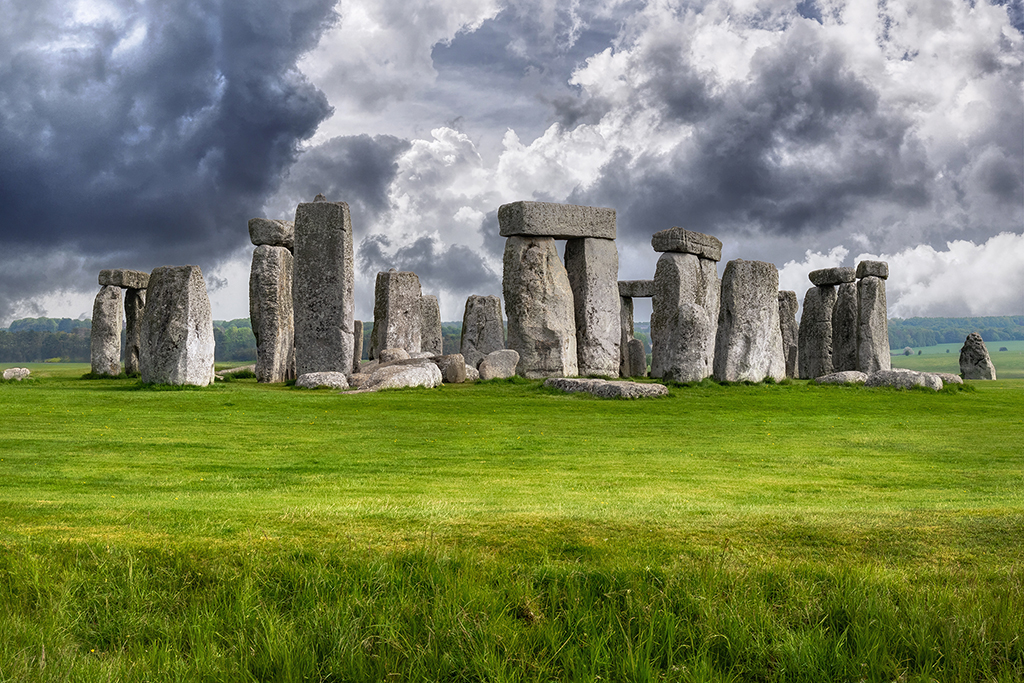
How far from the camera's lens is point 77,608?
15.6ft

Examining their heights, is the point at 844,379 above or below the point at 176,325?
below

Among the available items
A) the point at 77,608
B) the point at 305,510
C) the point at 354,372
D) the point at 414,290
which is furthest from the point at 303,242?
the point at 77,608

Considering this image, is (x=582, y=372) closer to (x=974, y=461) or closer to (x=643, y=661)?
(x=974, y=461)

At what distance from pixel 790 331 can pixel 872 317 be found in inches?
187

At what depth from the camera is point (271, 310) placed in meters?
23.0

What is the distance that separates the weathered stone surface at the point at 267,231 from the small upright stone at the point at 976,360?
25.1m

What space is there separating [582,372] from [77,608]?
1867cm

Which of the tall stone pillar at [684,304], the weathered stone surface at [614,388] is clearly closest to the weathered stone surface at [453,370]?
the weathered stone surface at [614,388]

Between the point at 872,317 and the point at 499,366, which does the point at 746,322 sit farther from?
the point at 872,317

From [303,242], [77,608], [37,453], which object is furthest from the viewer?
[303,242]

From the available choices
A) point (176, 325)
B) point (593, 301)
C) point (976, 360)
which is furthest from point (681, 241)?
point (976, 360)

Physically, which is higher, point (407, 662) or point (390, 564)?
point (390, 564)

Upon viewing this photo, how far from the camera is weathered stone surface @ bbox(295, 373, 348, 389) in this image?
1970cm

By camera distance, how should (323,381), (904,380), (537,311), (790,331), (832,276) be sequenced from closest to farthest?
1. (323,381)
2. (904,380)
3. (537,311)
4. (832,276)
5. (790,331)
